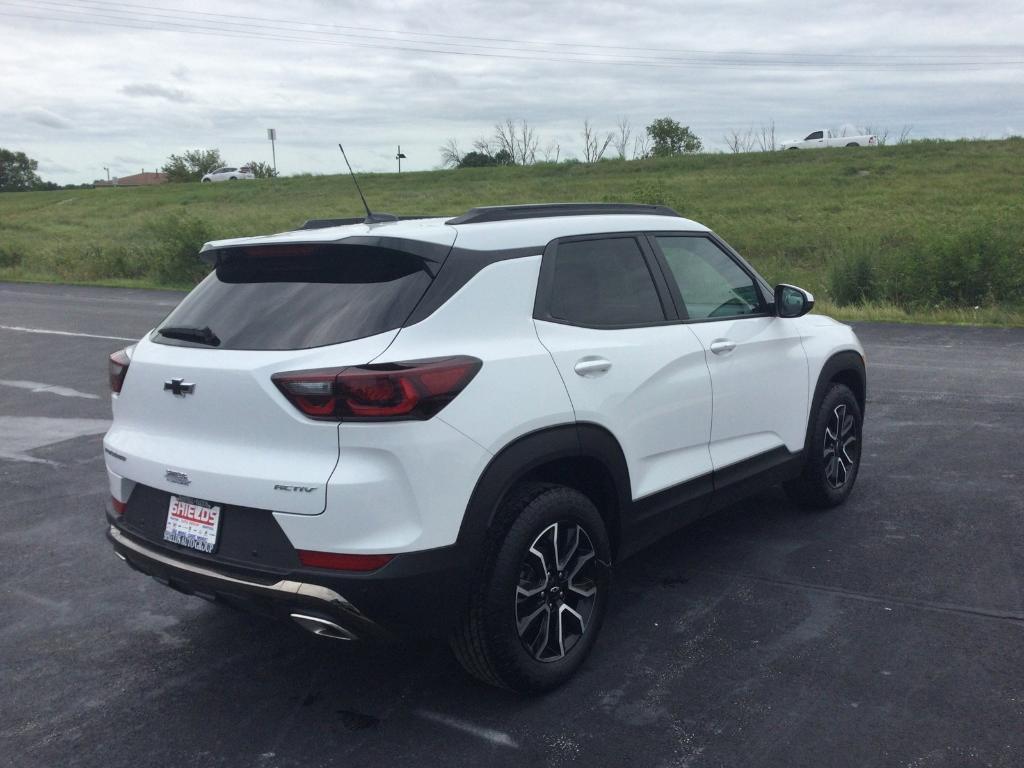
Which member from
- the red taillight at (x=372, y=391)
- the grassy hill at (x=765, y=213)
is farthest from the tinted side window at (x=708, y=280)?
the grassy hill at (x=765, y=213)

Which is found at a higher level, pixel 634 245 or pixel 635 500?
pixel 634 245

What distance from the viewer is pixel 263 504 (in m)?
3.37

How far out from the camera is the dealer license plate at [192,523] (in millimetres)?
3537

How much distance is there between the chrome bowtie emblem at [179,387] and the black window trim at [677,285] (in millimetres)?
2174

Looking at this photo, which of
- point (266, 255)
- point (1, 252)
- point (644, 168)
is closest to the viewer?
point (266, 255)

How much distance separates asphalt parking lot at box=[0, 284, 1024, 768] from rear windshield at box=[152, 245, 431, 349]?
1.38m

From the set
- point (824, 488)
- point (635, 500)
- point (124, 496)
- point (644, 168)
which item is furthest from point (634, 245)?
point (644, 168)

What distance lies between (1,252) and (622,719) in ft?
119

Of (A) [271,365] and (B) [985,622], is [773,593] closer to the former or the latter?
(B) [985,622]

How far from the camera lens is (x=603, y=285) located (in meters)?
4.30

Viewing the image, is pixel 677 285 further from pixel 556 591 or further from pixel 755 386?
pixel 556 591

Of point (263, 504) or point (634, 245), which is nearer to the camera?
point (263, 504)

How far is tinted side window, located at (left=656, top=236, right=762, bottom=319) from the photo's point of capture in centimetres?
482

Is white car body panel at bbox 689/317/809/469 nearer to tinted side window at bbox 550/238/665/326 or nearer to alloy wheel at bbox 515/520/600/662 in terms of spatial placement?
tinted side window at bbox 550/238/665/326
